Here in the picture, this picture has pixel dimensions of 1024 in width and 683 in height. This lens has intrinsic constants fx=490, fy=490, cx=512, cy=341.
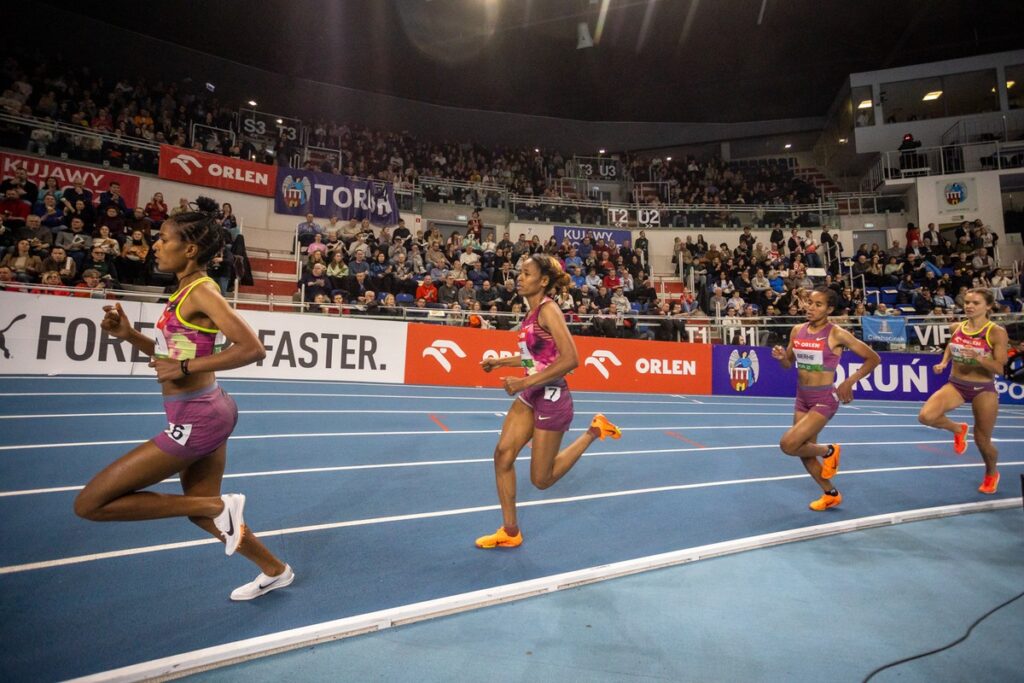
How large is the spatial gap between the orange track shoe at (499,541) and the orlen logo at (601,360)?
9.29 meters

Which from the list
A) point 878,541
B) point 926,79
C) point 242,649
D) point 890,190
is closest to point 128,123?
point 242,649

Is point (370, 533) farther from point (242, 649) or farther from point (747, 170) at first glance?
point (747, 170)

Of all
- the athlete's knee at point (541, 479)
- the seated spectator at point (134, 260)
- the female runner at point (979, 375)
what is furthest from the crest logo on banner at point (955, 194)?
the seated spectator at point (134, 260)

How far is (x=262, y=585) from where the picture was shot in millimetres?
2871

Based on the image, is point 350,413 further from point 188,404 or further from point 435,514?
point 188,404

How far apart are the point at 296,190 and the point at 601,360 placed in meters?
12.3

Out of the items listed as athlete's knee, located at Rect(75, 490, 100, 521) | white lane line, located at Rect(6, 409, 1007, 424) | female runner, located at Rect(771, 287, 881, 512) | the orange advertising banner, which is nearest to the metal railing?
white lane line, located at Rect(6, 409, 1007, 424)

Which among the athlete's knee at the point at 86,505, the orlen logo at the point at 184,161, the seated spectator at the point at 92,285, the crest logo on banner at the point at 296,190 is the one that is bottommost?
the athlete's knee at the point at 86,505

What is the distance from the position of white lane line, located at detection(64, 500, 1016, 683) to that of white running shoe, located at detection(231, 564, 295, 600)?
475mm

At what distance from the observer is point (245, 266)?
12.8m

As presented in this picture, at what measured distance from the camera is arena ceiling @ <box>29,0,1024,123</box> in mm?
19141

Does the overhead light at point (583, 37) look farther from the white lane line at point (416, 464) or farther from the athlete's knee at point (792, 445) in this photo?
the athlete's knee at point (792, 445)

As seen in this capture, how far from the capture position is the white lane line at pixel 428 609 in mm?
2207

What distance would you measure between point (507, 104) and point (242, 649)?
29.1 m
